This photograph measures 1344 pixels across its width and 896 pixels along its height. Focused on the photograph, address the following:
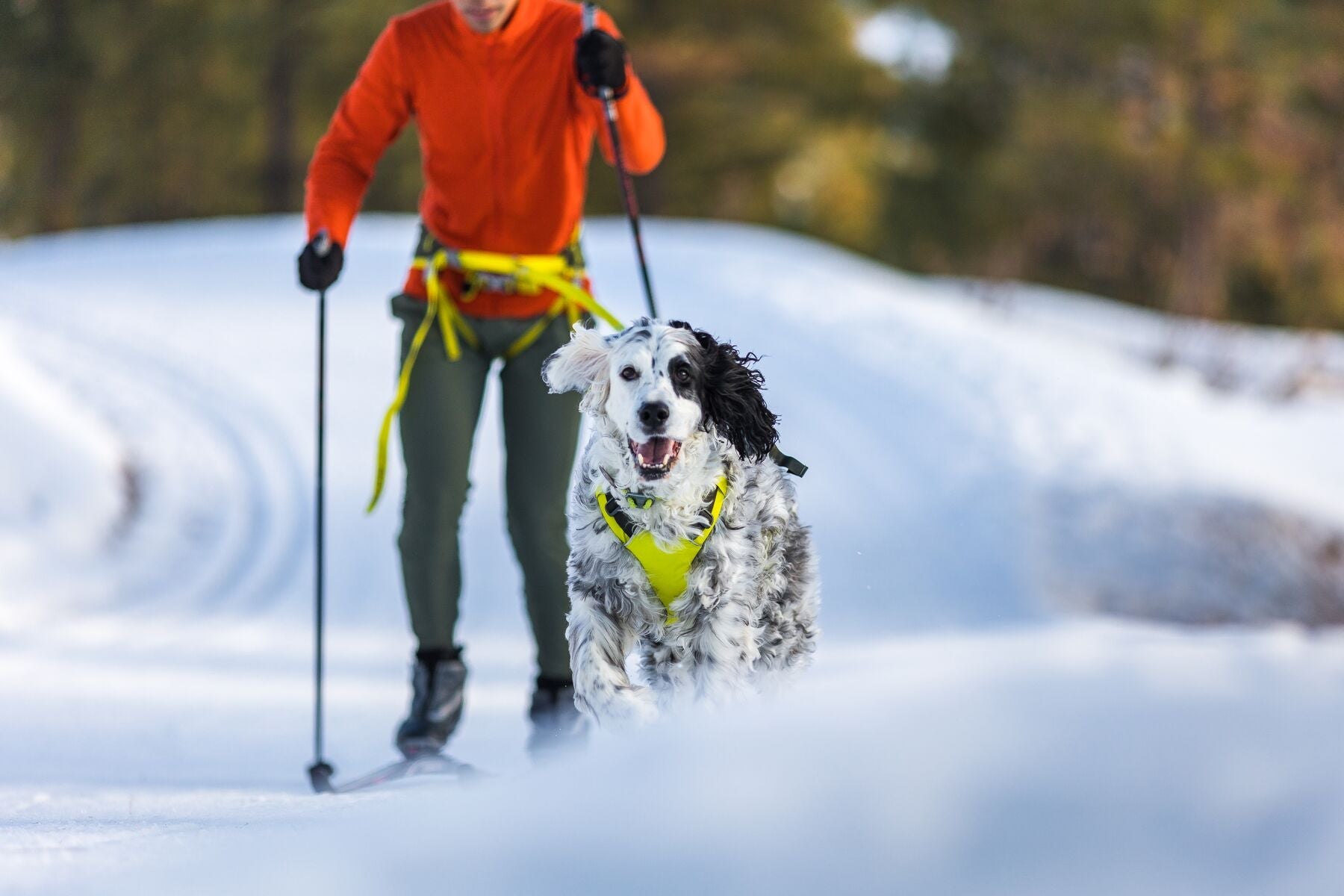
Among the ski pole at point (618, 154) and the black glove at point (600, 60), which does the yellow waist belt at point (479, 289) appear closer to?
the ski pole at point (618, 154)

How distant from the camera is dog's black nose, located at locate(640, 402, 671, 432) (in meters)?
2.79

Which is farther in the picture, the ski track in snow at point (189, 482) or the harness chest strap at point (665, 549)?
the ski track in snow at point (189, 482)

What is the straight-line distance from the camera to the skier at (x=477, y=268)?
3877 mm

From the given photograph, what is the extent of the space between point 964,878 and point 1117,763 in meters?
0.34

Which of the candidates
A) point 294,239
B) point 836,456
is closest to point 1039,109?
point 294,239

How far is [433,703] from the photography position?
4.05 m

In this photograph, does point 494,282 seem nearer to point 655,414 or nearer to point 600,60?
point 600,60

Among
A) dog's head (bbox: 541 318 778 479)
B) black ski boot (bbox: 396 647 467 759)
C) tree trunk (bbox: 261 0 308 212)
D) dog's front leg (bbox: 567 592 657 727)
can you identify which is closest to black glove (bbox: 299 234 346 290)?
black ski boot (bbox: 396 647 467 759)

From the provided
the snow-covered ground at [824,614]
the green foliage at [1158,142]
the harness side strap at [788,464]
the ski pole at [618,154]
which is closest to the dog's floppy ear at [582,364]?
the harness side strap at [788,464]

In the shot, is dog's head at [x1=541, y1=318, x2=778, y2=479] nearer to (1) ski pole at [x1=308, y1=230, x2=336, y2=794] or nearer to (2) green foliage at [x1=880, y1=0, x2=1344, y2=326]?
(1) ski pole at [x1=308, y1=230, x2=336, y2=794]

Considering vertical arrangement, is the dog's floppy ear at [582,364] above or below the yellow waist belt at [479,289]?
below

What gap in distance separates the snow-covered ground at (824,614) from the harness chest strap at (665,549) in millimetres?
333

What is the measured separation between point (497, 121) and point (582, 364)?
1126 millimetres

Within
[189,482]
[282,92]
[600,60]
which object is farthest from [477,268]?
[282,92]
